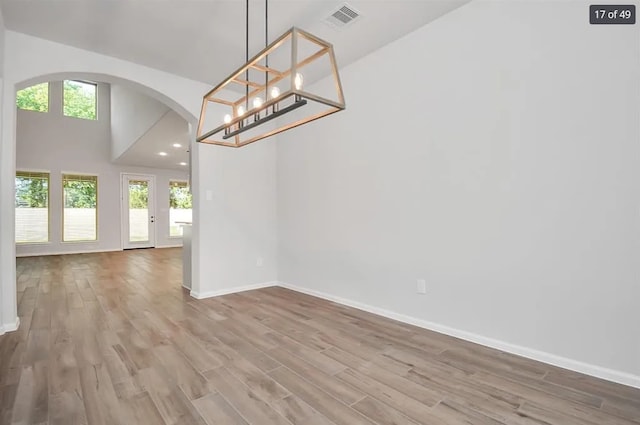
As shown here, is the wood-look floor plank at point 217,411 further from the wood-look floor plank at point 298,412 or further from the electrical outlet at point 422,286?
the electrical outlet at point 422,286

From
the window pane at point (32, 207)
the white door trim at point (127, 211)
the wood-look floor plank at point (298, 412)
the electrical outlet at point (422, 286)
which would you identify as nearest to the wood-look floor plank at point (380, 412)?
the wood-look floor plank at point (298, 412)

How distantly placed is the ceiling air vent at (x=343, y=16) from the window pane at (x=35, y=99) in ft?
30.9

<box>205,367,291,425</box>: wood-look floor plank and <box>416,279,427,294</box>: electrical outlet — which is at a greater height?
<box>416,279,427,294</box>: electrical outlet

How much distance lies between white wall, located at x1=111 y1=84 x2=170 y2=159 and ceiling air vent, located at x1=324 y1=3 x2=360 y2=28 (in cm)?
340

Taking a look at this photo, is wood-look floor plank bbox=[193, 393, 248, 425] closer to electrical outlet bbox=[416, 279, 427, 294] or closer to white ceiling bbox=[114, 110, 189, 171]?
electrical outlet bbox=[416, 279, 427, 294]

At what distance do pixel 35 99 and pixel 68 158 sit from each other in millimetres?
1711

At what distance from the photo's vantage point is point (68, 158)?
334 inches

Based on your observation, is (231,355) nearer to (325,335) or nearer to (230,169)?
(325,335)

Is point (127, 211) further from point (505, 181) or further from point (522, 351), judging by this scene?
point (522, 351)

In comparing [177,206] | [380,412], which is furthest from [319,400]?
[177,206]

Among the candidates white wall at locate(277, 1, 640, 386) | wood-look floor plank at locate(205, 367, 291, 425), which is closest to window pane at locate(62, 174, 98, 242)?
white wall at locate(277, 1, 640, 386)

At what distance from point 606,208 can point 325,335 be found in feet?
7.21

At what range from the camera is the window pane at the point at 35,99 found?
8.09 metres

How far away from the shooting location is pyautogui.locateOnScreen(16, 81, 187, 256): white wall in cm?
798
